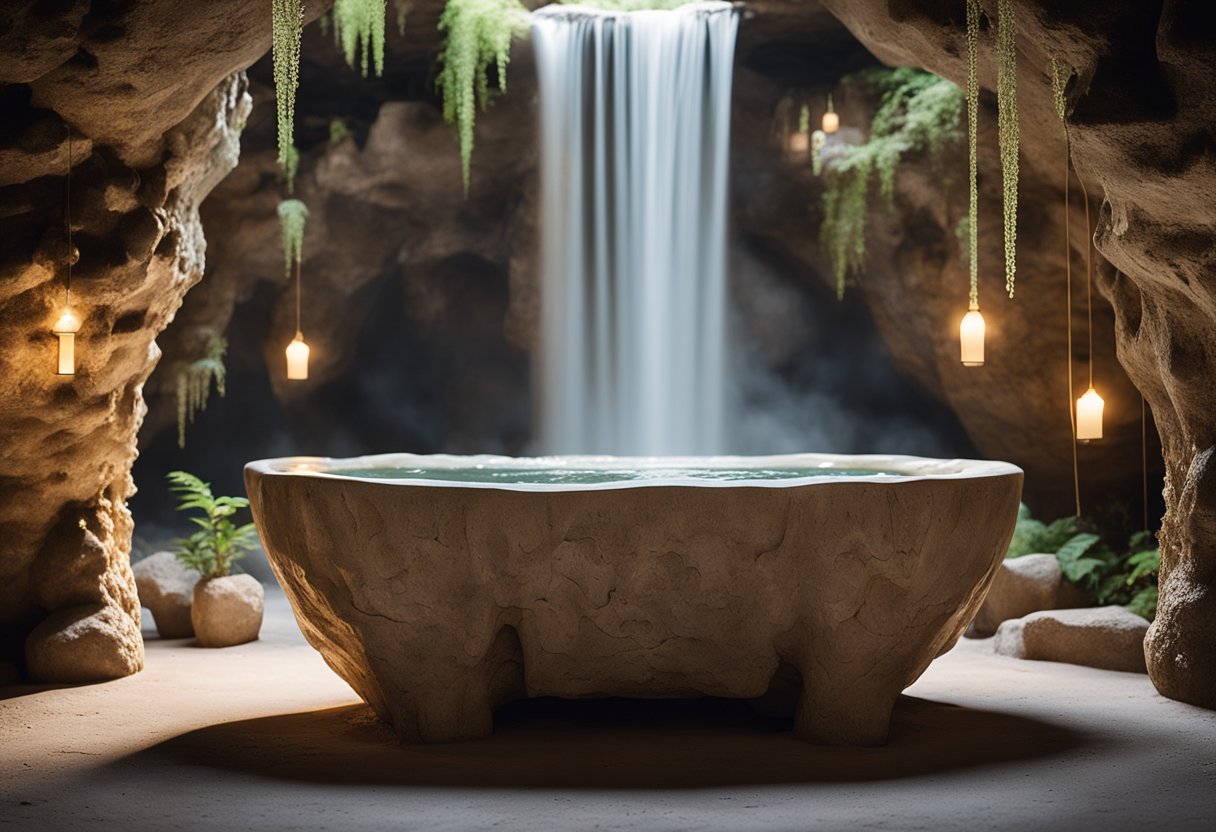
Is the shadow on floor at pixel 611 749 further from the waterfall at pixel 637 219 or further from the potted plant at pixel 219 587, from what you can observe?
the waterfall at pixel 637 219

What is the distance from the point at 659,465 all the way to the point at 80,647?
166 inches

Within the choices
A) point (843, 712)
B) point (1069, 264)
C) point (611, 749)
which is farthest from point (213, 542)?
point (1069, 264)

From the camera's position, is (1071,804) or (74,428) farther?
(74,428)

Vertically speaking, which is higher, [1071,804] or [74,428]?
[74,428]

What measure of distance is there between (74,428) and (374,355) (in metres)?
7.80

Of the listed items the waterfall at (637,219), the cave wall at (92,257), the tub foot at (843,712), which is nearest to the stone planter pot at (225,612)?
the cave wall at (92,257)

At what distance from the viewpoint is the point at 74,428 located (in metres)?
8.24

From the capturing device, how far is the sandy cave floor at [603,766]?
5.00 m

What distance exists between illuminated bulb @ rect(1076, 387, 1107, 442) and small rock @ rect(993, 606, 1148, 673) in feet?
5.34

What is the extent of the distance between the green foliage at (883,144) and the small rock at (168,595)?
696 cm

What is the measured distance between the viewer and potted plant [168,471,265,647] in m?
10.2

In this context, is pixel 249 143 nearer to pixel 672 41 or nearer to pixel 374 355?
pixel 374 355

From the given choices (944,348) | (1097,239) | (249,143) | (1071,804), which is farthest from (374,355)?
(1071,804)

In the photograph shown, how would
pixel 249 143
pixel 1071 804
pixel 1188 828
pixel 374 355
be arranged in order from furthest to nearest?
pixel 374 355
pixel 249 143
pixel 1071 804
pixel 1188 828
